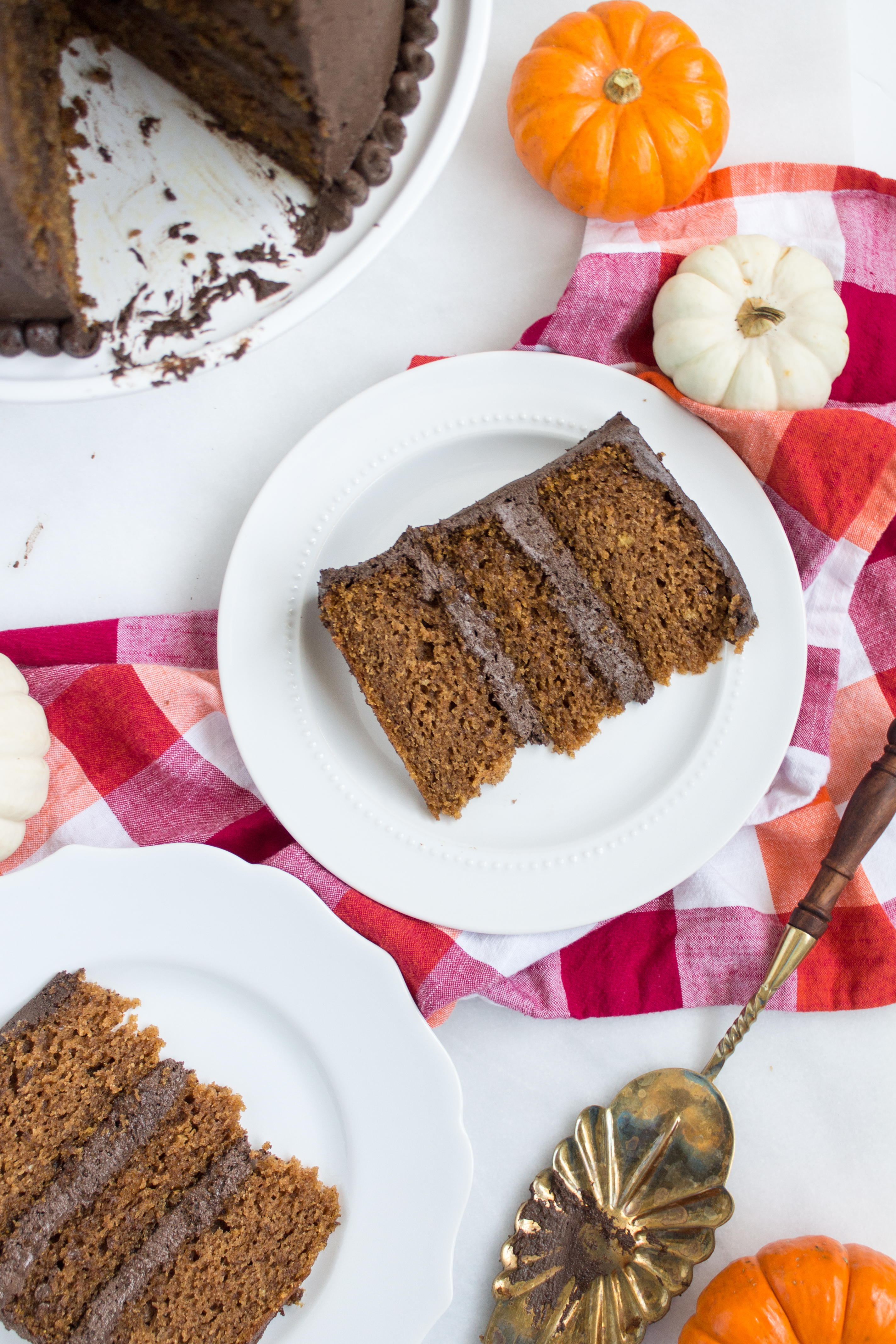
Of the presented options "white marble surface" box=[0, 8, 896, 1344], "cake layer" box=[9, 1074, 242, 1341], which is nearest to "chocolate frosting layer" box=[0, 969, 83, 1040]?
"cake layer" box=[9, 1074, 242, 1341]

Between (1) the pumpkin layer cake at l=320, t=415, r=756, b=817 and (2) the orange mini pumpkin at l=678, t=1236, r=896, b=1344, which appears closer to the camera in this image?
(2) the orange mini pumpkin at l=678, t=1236, r=896, b=1344

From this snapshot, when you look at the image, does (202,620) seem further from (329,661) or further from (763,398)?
(763,398)

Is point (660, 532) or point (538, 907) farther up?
point (660, 532)

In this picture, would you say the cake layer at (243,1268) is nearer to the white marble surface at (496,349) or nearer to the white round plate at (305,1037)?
the white round plate at (305,1037)

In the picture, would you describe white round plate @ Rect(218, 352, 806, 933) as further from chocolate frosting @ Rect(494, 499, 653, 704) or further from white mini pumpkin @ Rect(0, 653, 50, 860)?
white mini pumpkin @ Rect(0, 653, 50, 860)

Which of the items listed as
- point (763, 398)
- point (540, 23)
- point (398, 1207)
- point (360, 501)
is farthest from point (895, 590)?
point (398, 1207)

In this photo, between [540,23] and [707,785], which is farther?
[540,23]
